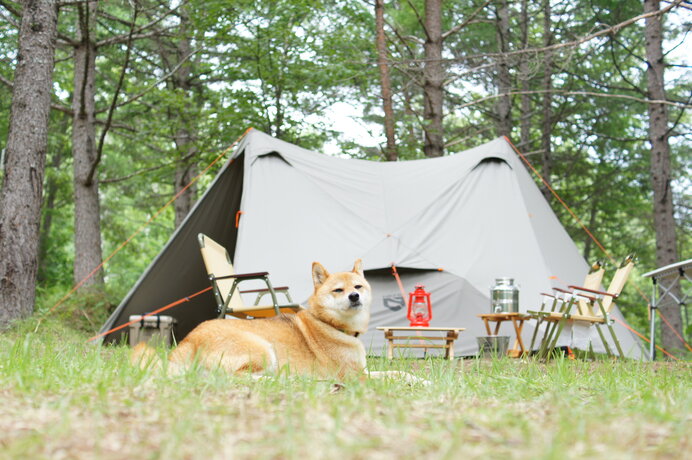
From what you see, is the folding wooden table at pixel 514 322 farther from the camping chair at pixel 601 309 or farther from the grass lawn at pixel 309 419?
the grass lawn at pixel 309 419

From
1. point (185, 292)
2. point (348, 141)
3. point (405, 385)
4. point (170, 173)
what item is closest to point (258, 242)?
point (185, 292)

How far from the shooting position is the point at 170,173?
37.0 feet

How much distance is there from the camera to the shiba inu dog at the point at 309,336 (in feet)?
10.7

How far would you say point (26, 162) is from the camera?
21.0 ft

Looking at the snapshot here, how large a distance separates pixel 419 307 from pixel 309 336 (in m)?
2.26

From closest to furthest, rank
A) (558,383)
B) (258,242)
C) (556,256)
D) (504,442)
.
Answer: (504,442) < (558,383) < (258,242) < (556,256)

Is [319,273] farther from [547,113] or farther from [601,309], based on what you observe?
[547,113]

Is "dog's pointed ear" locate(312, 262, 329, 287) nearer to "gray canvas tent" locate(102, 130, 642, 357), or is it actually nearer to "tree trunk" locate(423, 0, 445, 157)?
"gray canvas tent" locate(102, 130, 642, 357)

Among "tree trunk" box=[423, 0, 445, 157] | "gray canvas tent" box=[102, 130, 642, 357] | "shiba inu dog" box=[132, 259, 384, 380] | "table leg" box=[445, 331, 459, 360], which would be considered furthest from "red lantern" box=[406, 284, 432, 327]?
"tree trunk" box=[423, 0, 445, 157]

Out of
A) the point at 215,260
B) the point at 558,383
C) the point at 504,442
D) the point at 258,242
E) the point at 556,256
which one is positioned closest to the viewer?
the point at 504,442

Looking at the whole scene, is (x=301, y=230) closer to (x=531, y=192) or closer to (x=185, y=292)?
(x=185, y=292)

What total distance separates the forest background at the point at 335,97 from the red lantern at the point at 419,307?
2.33m

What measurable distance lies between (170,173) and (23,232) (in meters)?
5.04

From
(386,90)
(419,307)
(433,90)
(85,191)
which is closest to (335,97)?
(386,90)
